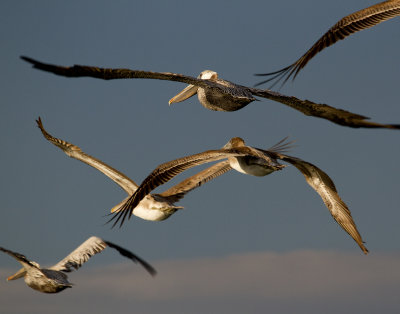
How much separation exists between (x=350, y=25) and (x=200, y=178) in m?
4.28

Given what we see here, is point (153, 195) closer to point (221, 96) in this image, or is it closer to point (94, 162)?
point (94, 162)

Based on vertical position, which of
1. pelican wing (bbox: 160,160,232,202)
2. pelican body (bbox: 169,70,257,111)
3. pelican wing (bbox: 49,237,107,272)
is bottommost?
pelican wing (bbox: 49,237,107,272)

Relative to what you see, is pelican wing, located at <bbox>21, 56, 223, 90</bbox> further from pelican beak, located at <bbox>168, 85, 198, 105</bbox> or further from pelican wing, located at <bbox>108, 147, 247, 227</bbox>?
pelican beak, located at <bbox>168, 85, 198, 105</bbox>

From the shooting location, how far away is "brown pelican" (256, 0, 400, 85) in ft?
51.1

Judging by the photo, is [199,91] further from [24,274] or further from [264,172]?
[24,274]

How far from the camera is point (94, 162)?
16.5 metres

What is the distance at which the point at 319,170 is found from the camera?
611 inches

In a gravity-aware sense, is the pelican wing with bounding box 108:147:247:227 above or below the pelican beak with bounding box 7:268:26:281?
above

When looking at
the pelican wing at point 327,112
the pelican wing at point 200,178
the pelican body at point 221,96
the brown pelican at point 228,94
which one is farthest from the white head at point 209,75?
the pelican wing at point 327,112

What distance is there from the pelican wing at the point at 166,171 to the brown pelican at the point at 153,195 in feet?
6.20

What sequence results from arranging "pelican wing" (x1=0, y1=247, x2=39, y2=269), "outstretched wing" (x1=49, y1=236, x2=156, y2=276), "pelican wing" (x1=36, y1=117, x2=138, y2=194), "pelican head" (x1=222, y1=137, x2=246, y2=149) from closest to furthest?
1. "pelican wing" (x1=0, y1=247, x2=39, y2=269)
2. "pelican head" (x1=222, y1=137, x2=246, y2=149)
3. "pelican wing" (x1=36, y1=117, x2=138, y2=194)
4. "outstretched wing" (x1=49, y1=236, x2=156, y2=276)

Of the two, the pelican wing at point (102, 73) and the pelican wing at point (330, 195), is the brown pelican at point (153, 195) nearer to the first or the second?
the pelican wing at point (330, 195)

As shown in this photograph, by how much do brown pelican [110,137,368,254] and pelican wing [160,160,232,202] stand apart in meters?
0.85

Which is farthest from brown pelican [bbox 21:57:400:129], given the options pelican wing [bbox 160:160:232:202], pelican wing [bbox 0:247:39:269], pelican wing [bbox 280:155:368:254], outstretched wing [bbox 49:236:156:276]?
pelican wing [bbox 0:247:39:269]
